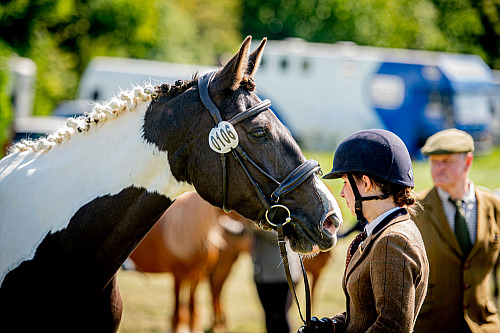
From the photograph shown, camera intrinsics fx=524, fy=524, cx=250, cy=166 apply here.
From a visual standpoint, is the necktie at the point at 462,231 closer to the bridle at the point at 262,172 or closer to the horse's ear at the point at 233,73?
the bridle at the point at 262,172

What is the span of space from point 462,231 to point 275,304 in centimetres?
200

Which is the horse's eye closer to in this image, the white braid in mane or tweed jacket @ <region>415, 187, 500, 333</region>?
the white braid in mane

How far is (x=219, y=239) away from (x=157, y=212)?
4191 mm

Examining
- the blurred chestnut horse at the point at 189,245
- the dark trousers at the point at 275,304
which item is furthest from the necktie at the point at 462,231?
the blurred chestnut horse at the point at 189,245

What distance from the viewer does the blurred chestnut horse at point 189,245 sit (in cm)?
649

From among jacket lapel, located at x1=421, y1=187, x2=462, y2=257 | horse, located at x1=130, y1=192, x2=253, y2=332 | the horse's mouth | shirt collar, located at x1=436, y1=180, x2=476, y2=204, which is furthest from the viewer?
horse, located at x1=130, y1=192, x2=253, y2=332

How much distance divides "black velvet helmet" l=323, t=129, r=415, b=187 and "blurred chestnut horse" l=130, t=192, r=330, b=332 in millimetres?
3942

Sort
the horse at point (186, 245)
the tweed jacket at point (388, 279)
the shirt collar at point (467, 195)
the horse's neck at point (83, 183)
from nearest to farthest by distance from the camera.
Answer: the tweed jacket at point (388, 279) < the horse's neck at point (83, 183) < the shirt collar at point (467, 195) < the horse at point (186, 245)

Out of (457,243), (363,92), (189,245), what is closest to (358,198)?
(457,243)

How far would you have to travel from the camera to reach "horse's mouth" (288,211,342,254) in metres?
2.51

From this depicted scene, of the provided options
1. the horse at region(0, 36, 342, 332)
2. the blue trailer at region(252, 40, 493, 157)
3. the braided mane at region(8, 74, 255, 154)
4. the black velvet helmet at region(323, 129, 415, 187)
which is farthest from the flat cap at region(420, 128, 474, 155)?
the blue trailer at region(252, 40, 493, 157)

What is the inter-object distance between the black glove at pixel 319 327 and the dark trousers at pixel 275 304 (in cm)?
254

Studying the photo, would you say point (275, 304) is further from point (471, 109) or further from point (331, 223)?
point (471, 109)

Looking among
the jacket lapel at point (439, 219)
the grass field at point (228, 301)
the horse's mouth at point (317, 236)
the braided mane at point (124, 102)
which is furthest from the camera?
the grass field at point (228, 301)
